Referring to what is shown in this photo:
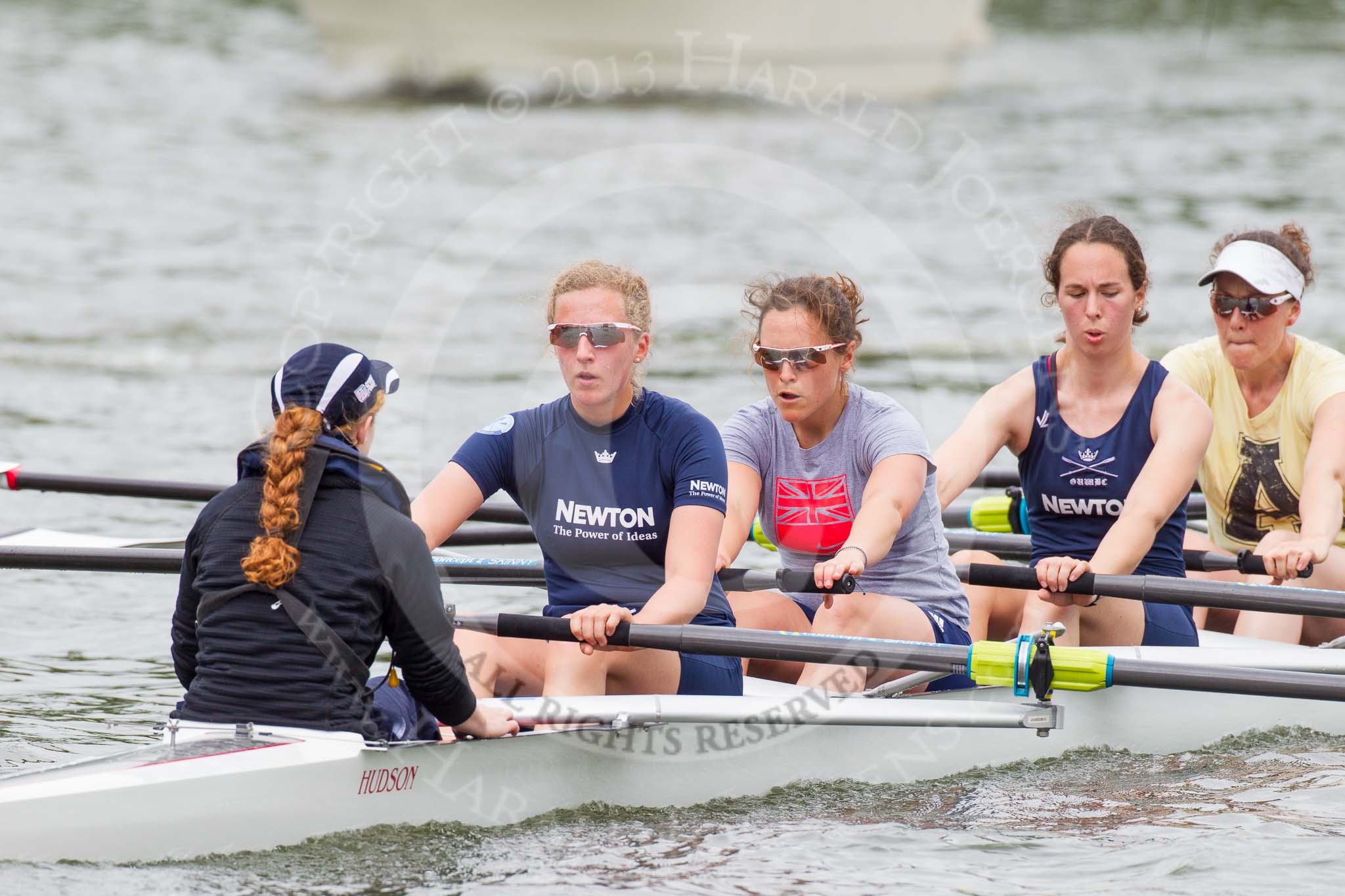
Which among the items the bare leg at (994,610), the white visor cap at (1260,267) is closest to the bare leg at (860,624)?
the bare leg at (994,610)

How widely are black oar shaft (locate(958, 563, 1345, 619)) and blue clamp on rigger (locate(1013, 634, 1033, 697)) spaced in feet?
1.85

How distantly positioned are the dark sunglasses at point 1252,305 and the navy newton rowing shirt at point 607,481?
6.88ft

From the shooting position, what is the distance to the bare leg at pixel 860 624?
4.59 m

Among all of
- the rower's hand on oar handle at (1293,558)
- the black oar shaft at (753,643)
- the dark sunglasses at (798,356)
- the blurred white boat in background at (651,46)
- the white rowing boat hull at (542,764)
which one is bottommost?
the white rowing boat hull at (542,764)

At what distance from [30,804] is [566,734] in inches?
51.1

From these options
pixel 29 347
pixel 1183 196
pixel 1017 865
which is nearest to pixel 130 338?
pixel 29 347

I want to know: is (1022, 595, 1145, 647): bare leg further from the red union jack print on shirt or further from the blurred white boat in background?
the blurred white boat in background

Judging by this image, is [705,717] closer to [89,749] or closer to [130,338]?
[89,749]

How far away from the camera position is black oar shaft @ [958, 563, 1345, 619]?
15.6 feet

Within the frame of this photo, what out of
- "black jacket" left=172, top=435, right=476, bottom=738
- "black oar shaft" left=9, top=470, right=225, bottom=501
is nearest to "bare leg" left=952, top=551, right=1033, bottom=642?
"black jacket" left=172, top=435, right=476, bottom=738

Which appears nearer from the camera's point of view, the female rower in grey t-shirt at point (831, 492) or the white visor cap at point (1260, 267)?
the female rower in grey t-shirt at point (831, 492)

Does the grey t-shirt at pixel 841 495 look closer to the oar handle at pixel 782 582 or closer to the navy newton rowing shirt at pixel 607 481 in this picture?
the oar handle at pixel 782 582

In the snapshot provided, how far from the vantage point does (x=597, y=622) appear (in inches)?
160

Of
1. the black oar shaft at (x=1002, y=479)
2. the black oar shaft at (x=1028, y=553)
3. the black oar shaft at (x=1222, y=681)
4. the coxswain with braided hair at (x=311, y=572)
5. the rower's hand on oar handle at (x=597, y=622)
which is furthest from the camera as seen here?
the black oar shaft at (x=1002, y=479)
